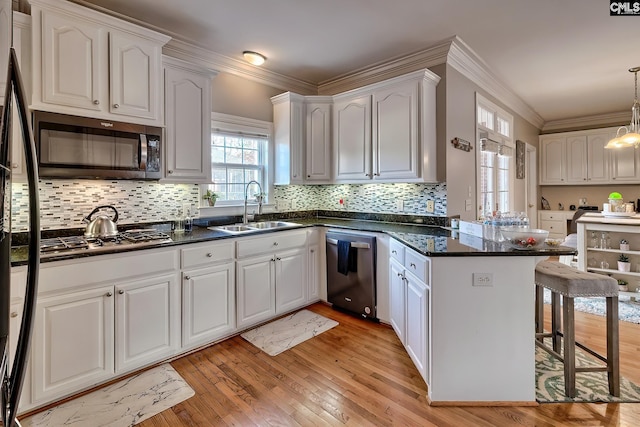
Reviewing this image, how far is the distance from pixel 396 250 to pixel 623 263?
3.04m

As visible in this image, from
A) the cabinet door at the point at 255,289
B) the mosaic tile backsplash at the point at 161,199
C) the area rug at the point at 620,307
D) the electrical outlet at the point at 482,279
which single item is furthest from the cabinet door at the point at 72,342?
the area rug at the point at 620,307

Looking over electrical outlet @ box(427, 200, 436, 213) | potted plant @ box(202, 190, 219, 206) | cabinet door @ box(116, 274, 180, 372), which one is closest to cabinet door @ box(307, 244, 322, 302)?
→ potted plant @ box(202, 190, 219, 206)

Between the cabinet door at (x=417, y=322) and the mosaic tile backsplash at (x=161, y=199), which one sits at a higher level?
the mosaic tile backsplash at (x=161, y=199)

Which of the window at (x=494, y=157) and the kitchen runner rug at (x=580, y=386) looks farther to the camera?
the window at (x=494, y=157)

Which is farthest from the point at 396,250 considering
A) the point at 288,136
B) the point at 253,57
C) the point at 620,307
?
the point at 620,307

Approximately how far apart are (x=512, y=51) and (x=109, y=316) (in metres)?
4.13

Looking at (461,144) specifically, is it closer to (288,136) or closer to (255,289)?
(288,136)

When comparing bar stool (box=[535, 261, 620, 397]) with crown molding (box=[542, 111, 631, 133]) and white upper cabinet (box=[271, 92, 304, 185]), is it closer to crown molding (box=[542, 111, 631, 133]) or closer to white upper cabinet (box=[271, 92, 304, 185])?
white upper cabinet (box=[271, 92, 304, 185])

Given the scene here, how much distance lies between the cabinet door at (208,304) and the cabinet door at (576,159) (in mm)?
6754

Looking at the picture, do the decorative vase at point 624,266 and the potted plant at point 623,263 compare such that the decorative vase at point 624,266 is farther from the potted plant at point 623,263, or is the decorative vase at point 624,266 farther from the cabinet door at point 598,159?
the cabinet door at point 598,159

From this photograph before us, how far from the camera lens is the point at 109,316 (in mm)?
2064

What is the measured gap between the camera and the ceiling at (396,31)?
95.4 inches

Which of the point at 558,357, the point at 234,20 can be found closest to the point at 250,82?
→ the point at 234,20

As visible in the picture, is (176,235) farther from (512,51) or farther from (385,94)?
(512,51)
